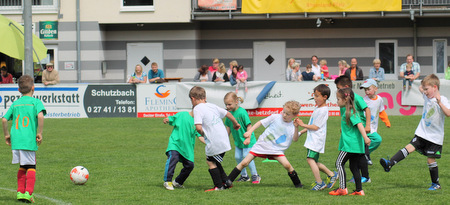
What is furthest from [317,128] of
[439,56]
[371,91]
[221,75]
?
[439,56]

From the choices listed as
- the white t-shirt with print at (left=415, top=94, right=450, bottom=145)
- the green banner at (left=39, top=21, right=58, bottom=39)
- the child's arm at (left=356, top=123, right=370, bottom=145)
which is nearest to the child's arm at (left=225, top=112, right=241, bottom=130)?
the child's arm at (left=356, top=123, right=370, bottom=145)

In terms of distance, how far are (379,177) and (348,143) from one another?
6.50 feet

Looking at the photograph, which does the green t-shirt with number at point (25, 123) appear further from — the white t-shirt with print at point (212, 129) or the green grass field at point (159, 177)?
the white t-shirt with print at point (212, 129)

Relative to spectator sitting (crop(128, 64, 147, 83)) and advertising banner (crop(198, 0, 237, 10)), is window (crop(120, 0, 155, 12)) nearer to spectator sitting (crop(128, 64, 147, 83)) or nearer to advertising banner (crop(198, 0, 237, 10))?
advertising banner (crop(198, 0, 237, 10))

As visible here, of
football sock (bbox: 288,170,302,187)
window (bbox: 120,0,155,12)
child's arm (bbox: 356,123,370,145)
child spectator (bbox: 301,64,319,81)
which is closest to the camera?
child's arm (bbox: 356,123,370,145)

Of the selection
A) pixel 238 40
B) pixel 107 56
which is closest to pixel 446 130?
pixel 238 40

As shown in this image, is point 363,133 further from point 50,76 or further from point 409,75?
point 50,76

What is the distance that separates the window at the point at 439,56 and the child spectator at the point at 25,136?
23.3 metres

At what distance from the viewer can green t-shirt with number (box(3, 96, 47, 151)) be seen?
859 centimetres

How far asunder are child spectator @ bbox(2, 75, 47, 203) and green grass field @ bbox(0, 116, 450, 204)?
0.31 m

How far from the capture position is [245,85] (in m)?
22.9

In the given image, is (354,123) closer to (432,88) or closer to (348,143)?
(348,143)

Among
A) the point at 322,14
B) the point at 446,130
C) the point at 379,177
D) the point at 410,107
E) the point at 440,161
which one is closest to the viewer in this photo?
the point at 379,177

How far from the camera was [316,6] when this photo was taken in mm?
27125
